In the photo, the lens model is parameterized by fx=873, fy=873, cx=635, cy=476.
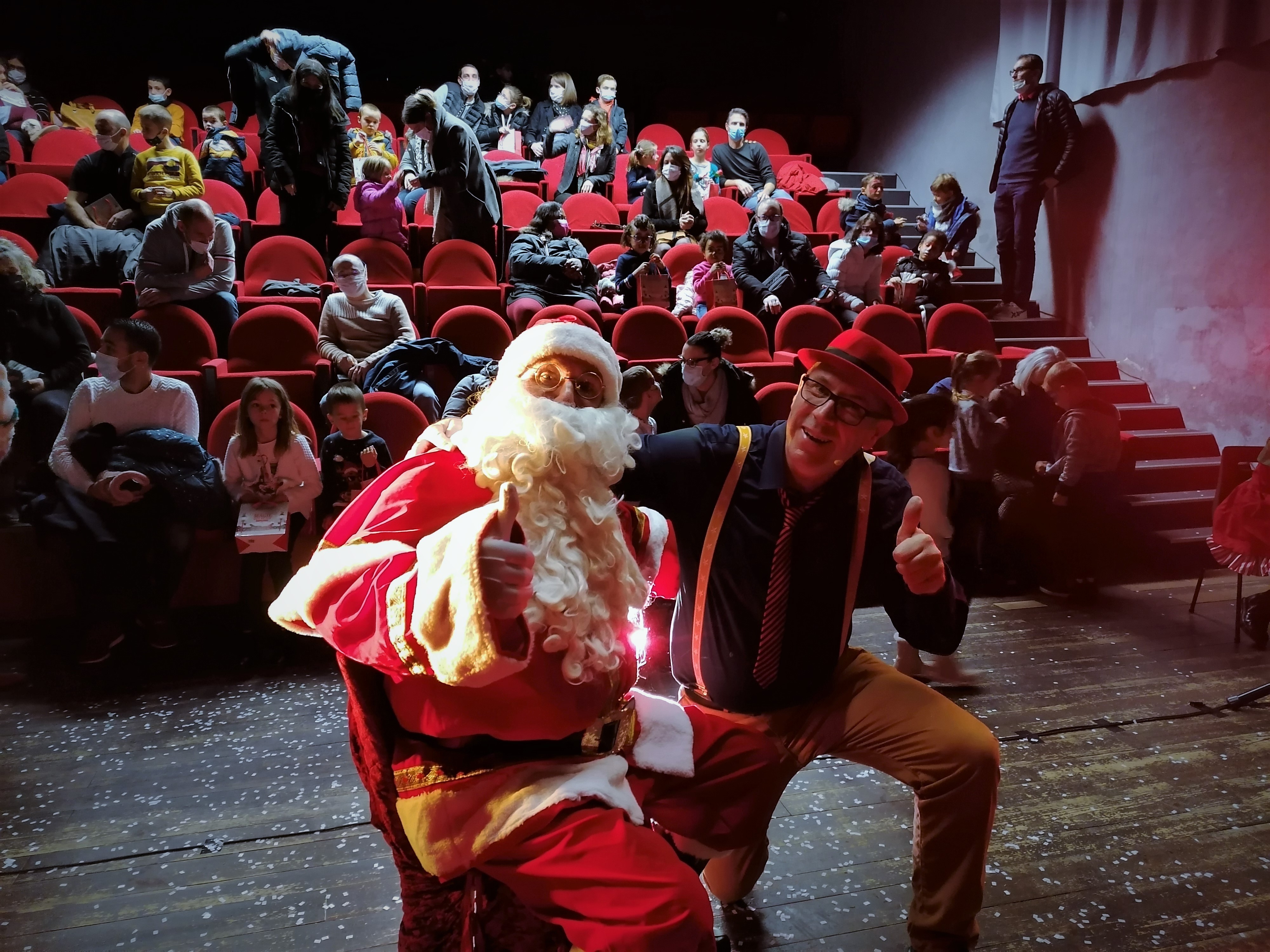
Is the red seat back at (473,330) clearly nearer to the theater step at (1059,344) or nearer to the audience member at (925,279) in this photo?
the audience member at (925,279)

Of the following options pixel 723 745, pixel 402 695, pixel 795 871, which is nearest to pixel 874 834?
pixel 795 871

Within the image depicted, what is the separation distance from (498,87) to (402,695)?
875 centimetres

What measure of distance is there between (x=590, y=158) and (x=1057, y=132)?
3383mm

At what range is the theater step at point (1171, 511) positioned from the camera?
458 cm

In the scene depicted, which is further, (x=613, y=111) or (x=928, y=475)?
(x=613, y=111)

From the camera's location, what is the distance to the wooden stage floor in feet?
6.07

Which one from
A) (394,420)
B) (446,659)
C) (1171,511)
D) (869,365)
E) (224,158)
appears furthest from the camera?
(224,158)

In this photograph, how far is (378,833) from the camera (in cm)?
215

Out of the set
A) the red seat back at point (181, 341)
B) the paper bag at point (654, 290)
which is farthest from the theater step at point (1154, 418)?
the red seat back at point (181, 341)

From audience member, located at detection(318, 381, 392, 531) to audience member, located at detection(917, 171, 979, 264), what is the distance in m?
4.51

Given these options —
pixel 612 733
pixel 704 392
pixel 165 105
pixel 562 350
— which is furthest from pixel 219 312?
pixel 165 105

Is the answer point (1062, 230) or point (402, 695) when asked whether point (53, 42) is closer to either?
point (1062, 230)

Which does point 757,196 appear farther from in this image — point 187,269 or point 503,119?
Answer: point 187,269

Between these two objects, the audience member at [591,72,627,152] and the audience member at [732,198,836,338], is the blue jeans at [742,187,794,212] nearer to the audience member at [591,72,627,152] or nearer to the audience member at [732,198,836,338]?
the audience member at [591,72,627,152]
